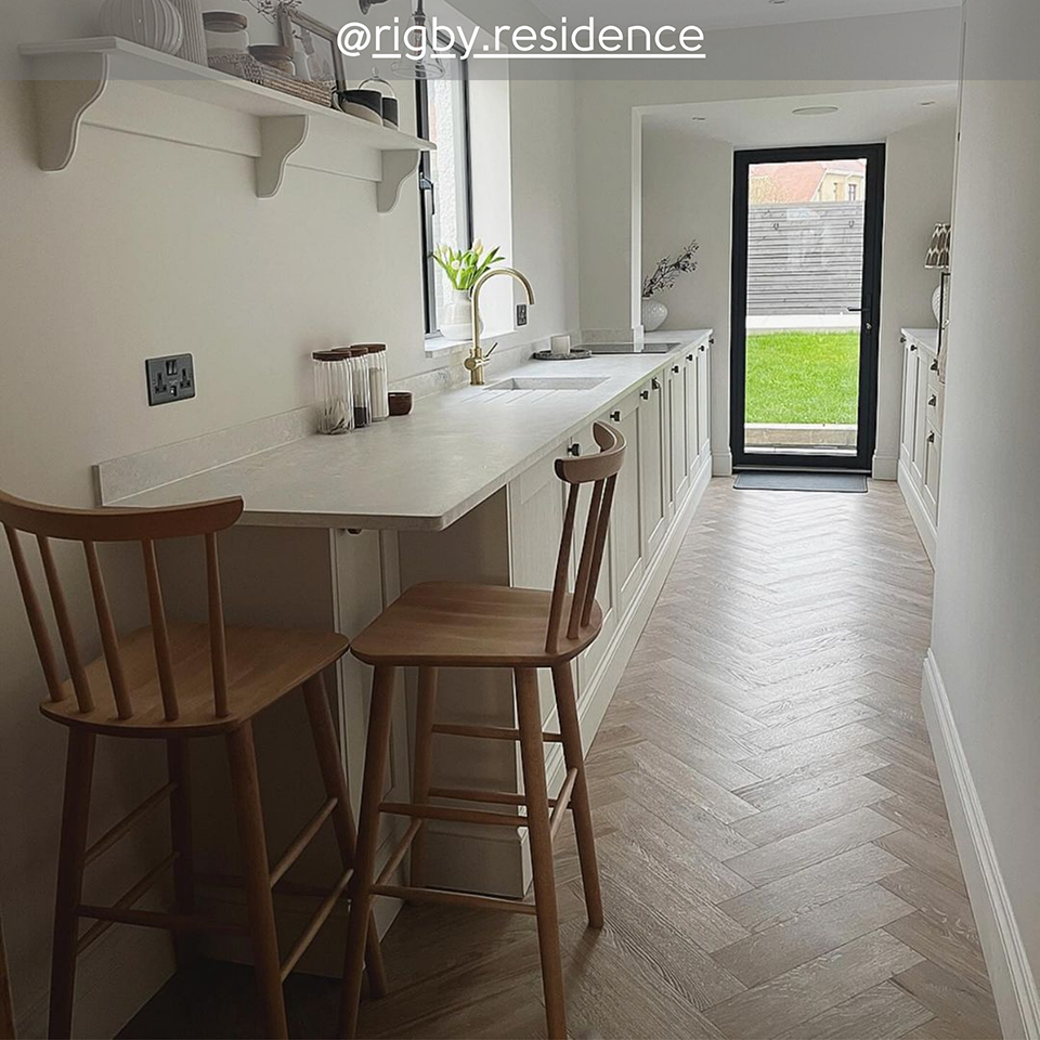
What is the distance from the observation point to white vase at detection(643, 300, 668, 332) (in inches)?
263

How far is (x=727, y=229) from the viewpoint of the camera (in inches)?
264

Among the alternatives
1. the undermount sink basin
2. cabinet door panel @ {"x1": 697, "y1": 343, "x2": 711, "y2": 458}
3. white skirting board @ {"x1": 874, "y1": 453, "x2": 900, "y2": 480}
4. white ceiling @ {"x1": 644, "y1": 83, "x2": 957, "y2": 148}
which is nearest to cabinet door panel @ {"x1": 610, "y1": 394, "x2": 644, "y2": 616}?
the undermount sink basin

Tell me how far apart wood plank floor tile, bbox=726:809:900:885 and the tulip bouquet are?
91.3 inches

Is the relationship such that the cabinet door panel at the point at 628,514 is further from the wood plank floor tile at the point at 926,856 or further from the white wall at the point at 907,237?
the white wall at the point at 907,237

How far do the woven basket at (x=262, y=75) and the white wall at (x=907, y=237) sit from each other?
4.97m

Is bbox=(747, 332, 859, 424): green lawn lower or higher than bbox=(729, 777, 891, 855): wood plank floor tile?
higher

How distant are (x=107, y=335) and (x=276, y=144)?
0.71m

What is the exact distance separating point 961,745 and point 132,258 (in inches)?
83.7

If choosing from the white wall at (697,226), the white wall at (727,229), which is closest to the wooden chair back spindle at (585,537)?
the white wall at (727,229)

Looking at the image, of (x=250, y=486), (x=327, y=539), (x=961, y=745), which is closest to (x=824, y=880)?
(x=961, y=745)

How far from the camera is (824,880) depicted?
7.73 ft

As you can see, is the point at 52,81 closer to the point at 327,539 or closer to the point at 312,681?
the point at 327,539

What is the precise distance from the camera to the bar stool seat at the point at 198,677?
61.5 inches

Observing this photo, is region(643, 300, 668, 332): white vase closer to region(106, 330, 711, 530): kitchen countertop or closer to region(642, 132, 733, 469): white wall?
region(642, 132, 733, 469): white wall
